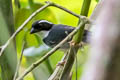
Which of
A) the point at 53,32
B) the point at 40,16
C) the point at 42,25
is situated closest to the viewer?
the point at 40,16

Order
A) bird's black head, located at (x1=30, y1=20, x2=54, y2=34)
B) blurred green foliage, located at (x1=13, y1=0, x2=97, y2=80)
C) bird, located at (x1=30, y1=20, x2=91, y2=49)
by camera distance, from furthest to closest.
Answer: bird's black head, located at (x1=30, y1=20, x2=54, y2=34) → bird, located at (x1=30, y1=20, x2=91, y2=49) → blurred green foliage, located at (x1=13, y1=0, x2=97, y2=80)

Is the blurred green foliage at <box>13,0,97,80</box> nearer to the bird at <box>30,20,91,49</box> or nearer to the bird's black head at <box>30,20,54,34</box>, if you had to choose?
the bird at <box>30,20,91,49</box>

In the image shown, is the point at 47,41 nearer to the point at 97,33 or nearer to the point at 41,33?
the point at 41,33

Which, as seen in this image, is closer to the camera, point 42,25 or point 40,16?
point 40,16

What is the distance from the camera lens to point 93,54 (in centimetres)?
12

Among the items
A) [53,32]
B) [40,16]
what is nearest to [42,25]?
[53,32]

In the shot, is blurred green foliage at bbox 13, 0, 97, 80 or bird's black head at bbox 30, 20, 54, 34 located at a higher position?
blurred green foliage at bbox 13, 0, 97, 80

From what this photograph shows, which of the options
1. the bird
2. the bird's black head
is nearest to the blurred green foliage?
the bird

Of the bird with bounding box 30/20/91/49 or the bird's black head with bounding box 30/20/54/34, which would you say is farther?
the bird's black head with bounding box 30/20/54/34

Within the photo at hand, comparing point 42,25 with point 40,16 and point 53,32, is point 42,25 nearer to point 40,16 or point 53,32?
point 53,32

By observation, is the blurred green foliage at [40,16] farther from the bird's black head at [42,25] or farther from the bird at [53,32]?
the bird's black head at [42,25]

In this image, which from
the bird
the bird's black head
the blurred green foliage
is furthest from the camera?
the bird's black head

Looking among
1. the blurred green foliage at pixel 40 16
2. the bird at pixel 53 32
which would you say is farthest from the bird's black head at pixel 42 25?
the blurred green foliage at pixel 40 16

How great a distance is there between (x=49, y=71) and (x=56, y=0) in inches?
18.6
